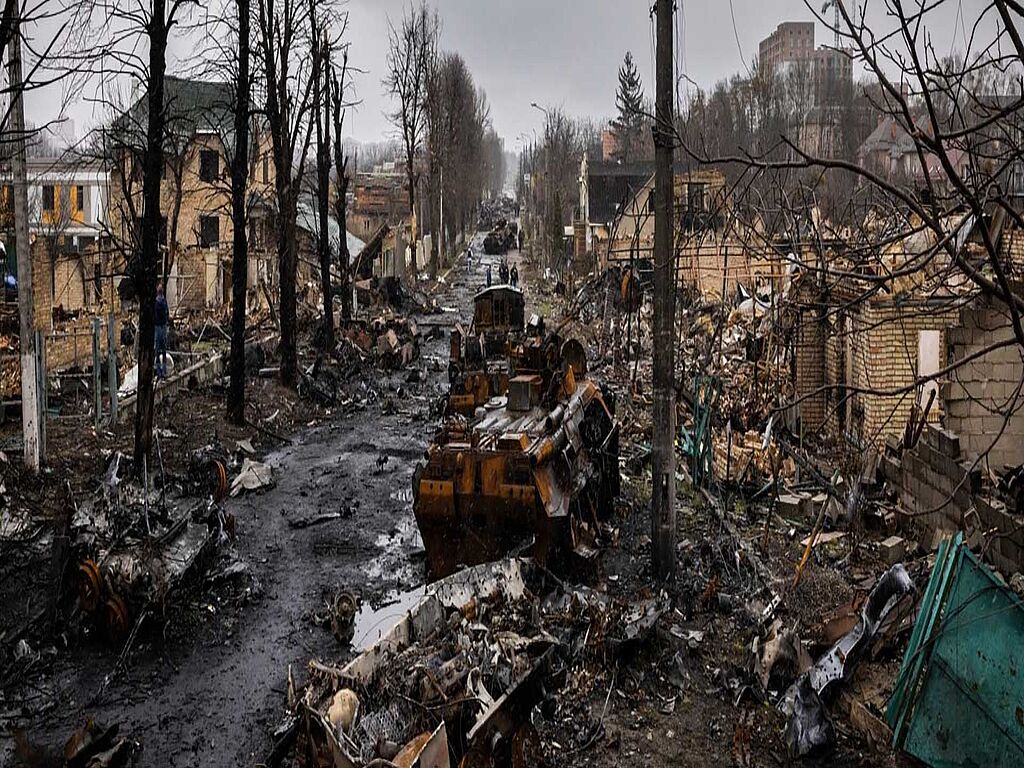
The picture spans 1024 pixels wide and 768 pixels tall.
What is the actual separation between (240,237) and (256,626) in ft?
35.1

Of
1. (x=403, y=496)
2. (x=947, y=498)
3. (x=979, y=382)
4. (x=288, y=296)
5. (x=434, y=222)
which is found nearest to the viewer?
(x=947, y=498)

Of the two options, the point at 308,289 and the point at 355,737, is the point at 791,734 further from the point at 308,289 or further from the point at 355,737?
the point at 308,289

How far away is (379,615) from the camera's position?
9.43 m

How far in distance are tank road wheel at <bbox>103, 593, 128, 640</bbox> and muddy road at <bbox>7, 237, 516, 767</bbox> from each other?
6.6 inches

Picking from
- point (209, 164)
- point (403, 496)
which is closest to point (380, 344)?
point (403, 496)

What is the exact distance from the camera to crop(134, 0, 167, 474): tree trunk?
544 inches

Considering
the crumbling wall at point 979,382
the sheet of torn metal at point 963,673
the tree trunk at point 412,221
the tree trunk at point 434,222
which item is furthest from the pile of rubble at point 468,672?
the tree trunk at point 434,222

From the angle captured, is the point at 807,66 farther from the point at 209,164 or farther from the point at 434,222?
the point at 209,164

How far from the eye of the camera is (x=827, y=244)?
21.2ft

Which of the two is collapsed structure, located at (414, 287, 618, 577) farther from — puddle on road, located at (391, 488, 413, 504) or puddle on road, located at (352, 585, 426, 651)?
puddle on road, located at (391, 488, 413, 504)

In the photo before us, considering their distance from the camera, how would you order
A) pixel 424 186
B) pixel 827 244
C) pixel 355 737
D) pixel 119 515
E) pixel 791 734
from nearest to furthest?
pixel 355 737, pixel 827 244, pixel 791 734, pixel 119 515, pixel 424 186

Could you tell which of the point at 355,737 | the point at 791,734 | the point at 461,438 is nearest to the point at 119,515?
the point at 461,438

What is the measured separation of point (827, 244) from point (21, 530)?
9.43 metres

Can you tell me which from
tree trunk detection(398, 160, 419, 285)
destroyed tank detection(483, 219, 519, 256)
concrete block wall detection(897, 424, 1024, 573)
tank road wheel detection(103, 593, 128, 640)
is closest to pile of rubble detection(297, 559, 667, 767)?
tank road wheel detection(103, 593, 128, 640)
